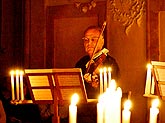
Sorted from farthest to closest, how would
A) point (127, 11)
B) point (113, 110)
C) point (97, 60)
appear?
point (127, 11) < point (97, 60) < point (113, 110)

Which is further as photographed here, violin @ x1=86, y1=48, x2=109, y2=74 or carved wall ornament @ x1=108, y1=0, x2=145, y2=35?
carved wall ornament @ x1=108, y1=0, x2=145, y2=35

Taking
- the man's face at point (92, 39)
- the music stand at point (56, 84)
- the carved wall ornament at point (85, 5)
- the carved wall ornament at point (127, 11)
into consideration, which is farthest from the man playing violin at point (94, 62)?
the music stand at point (56, 84)

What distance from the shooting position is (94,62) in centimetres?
491

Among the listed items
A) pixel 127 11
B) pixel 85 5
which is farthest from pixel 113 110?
pixel 85 5

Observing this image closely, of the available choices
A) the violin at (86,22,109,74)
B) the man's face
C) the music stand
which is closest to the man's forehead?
the man's face

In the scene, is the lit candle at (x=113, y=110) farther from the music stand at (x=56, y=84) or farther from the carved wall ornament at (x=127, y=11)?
the carved wall ornament at (x=127, y=11)

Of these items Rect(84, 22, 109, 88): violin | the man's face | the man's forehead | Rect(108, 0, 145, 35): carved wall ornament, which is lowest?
Rect(84, 22, 109, 88): violin

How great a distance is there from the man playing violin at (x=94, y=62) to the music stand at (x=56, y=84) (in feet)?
4.09

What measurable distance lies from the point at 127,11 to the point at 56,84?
2718mm

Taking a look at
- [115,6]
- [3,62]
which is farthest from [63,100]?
[3,62]

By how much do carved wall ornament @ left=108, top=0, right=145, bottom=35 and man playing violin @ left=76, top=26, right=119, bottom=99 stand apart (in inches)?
28.8

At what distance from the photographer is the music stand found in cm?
335

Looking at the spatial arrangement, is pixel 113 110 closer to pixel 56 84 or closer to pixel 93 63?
pixel 56 84

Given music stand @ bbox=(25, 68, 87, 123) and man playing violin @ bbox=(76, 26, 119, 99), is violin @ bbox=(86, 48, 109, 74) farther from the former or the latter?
music stand @ bbox=(25, 68, 87, 123)
